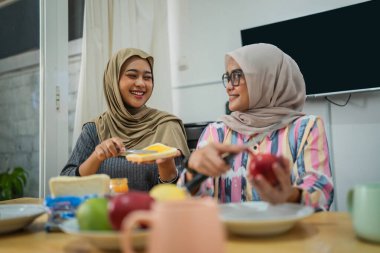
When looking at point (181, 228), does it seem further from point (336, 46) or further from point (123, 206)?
point (336, 46)

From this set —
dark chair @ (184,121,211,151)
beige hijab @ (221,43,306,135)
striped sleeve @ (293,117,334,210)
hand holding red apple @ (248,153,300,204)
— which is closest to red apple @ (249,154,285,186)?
hand holding red apple @ (248,153,300,204)

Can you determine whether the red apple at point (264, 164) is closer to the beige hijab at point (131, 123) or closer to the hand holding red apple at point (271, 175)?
the hand holding red apple at point (271, 175)

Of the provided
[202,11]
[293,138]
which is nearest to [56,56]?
[202,11]

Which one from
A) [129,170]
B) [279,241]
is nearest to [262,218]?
[279,241]

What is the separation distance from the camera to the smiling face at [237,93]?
1.32 meters

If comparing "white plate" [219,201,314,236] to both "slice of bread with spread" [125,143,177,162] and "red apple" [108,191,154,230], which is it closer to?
"red apple" [108,191,154,230]

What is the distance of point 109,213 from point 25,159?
2.42 metres

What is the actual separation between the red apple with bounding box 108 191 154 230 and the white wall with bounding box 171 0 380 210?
6.18 ft

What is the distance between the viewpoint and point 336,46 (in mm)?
2129

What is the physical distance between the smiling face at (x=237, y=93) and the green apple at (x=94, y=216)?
81 cm

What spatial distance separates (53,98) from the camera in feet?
8.63

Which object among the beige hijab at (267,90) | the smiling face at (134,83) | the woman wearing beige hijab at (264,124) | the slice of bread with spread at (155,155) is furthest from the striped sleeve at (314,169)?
the smiling face at (134,83)

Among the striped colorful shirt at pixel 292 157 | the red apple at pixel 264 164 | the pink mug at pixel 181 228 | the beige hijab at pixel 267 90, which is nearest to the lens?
the pink mug at pixel 181 228

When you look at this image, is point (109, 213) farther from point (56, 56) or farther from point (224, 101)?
point (56, 56)
